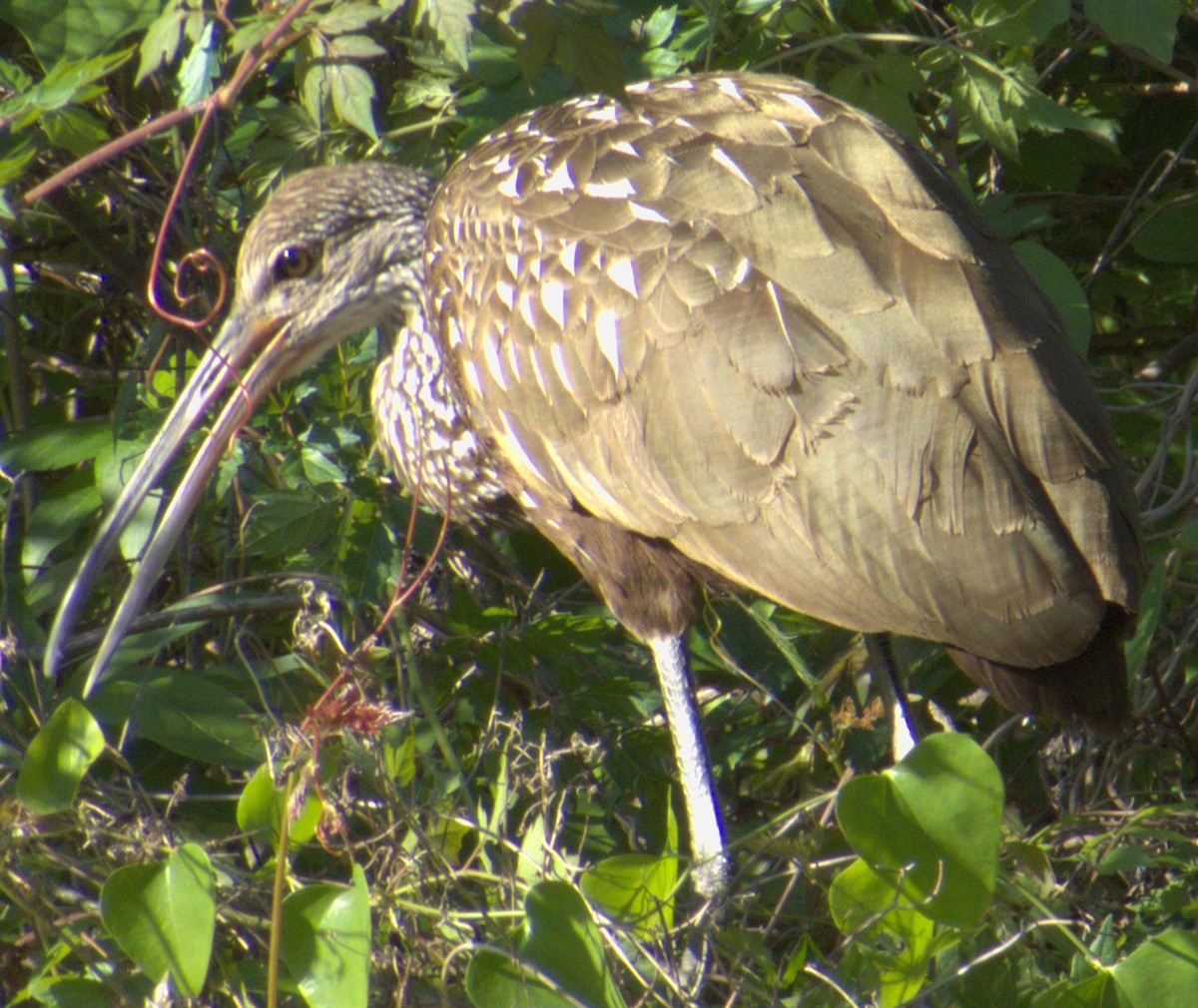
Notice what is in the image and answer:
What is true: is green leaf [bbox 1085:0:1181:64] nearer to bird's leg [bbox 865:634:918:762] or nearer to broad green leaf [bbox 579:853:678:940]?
bird's leg [bbox 865:634:918:762]

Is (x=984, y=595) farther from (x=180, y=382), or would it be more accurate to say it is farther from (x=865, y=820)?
(x=180, y=382)

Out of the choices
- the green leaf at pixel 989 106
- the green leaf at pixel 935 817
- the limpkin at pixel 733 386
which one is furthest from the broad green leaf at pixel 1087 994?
the green leaf at pixel 989 106

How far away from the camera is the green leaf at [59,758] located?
6.09ft

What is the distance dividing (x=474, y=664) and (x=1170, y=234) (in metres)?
1.78

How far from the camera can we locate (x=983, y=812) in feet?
5.46

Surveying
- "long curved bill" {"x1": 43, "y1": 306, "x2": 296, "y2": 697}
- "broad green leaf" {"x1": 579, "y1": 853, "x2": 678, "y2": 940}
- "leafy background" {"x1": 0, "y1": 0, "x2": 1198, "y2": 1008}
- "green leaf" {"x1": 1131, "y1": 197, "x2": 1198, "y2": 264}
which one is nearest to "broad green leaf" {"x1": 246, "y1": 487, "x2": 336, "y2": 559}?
"leafy background" {"x1": 0, "y1": 0, "x2": 1198, "y2": 1008}

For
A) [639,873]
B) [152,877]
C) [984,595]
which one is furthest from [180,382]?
[984,595]

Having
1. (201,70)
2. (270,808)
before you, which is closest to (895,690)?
(270,808)

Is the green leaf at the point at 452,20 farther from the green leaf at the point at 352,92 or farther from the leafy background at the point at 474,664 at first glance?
the green leaf at the point at 352,92

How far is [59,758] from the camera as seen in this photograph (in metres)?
1.87

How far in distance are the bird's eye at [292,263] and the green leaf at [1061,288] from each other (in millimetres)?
1334

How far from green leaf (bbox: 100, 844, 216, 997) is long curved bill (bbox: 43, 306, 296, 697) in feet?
2.18

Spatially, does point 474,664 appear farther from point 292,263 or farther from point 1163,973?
point 1163,973

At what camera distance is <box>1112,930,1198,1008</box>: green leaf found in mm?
1638
